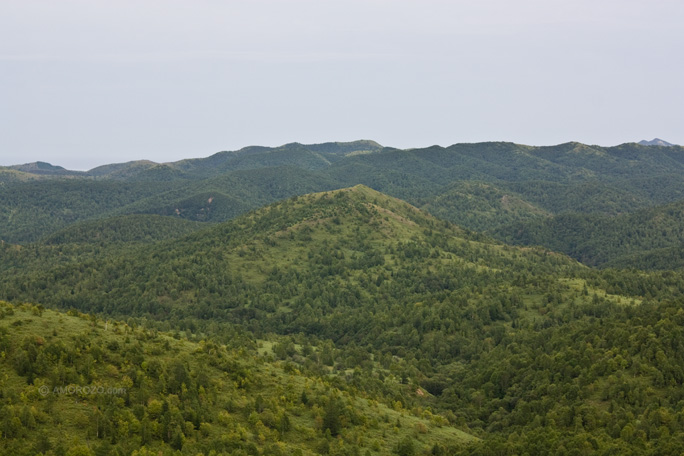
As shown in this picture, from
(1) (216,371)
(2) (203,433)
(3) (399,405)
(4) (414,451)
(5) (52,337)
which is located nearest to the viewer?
(2) (203,433)

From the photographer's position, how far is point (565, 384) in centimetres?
11338

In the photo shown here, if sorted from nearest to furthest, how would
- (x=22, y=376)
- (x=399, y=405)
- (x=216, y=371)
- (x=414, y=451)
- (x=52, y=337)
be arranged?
(x=22, y=376)
(x=52, y=337)
(x=414, y=451)
(x=216, y=371)
(x=399, y=405)

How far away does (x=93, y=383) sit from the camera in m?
71.6

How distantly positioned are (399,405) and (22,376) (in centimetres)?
7185

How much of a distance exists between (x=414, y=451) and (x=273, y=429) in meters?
24.5

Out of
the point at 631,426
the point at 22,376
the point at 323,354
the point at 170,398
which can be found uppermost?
the point at 22,376

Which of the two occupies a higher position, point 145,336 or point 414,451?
point 145,336

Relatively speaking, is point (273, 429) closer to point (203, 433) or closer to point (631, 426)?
point (203, 433)

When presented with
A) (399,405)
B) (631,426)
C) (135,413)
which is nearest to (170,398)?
(135,413)

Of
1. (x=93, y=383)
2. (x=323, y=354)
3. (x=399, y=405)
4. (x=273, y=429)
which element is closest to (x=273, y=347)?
(x=323, y=354)

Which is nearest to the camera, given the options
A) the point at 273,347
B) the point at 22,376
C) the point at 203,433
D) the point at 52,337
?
the point at 22,376

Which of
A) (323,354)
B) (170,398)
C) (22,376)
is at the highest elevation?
(22,376)

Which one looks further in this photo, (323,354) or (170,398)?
(323,354)

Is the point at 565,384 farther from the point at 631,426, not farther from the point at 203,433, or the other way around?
the point at 203,433
